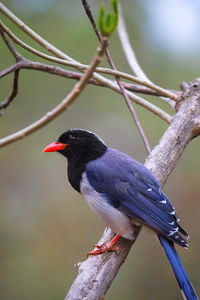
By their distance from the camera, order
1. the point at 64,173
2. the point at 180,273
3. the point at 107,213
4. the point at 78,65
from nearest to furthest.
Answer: the point at 180,273, the point at 78,65, the point at 107,213, the point at 64,173

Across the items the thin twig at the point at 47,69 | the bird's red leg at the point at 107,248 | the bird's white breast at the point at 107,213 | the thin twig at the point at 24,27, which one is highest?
the thin twig at the point at 47,69

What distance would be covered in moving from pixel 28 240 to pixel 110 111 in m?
1.98

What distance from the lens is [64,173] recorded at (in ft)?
21.5

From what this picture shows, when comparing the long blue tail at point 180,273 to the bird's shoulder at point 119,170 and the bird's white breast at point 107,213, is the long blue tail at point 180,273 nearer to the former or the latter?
the bird's white breast at point 107,213

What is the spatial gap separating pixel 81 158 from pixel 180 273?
3.87 feet

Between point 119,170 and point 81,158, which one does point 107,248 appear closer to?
point 119,170

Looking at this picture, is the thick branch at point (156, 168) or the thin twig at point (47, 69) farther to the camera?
the thin twig at point (47, 69)

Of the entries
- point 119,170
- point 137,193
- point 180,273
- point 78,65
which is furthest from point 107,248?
point 78,65

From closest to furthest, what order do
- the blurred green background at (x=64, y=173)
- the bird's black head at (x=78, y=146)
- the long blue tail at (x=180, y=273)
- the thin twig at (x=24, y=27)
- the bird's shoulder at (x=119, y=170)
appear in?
the long blue tail at (x=180, y=273), the thin twig at (x=24, y=27), the bird's shoulder at (x=119, y=170), the bird's black head at (x=78, y=146), the blurred green background at (x=64, y=173)

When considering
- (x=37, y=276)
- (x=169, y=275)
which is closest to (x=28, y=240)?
(x=37, y=276)

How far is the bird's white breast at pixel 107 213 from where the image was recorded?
340 centimetres

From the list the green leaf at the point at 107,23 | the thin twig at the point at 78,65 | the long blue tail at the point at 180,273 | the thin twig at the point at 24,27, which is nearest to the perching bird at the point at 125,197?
the long blue tail at the point at 180,273

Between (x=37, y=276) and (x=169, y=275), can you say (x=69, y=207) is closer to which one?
(x=37, y=276)

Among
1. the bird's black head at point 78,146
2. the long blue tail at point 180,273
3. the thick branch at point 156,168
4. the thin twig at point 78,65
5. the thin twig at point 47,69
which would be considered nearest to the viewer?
the thick branch at point 156,168
